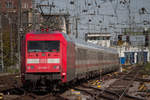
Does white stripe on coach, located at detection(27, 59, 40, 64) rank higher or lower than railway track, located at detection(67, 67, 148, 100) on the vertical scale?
higher

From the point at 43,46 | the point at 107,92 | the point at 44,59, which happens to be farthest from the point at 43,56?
the point at 107,92

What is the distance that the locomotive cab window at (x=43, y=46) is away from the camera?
15453mm

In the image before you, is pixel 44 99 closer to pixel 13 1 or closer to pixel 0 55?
pixel 0 55

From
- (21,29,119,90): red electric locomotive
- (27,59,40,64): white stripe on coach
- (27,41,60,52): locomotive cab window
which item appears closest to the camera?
(21,29,119,90): red electric locomotive

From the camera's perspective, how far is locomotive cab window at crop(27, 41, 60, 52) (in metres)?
15.5

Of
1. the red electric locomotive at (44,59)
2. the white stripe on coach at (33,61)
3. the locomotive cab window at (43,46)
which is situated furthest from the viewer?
the locomotive cab window at (43,46)

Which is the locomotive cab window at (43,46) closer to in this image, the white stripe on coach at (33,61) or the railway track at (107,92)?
the white stripe on coach at (33,61)

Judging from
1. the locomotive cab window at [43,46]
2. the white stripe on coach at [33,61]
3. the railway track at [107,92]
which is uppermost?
the locomotive cab window at [43,46]

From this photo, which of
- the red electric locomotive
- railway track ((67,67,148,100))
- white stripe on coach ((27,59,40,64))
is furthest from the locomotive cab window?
railway track ((67,67,148,100))

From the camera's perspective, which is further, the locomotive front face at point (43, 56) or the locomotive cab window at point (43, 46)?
the locomotive cab window at point (43, 46)

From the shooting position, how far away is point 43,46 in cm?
1549

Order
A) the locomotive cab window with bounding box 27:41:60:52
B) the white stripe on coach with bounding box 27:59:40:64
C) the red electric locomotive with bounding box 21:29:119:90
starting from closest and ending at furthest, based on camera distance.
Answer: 1. the red electric locomotive with bounding box 21:29:119:90
2. the white stripe on coach with bounding box 27:59:40:64
3. the locomotive cab window with bounding box 27:41:60:52

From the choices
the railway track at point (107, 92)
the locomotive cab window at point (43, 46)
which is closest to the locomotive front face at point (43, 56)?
the locomotive cab window at point (43, 46)

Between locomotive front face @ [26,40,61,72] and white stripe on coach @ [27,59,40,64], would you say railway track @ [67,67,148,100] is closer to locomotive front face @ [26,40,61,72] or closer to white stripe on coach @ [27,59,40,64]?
locomotive front face @ [26,40,61,72]
